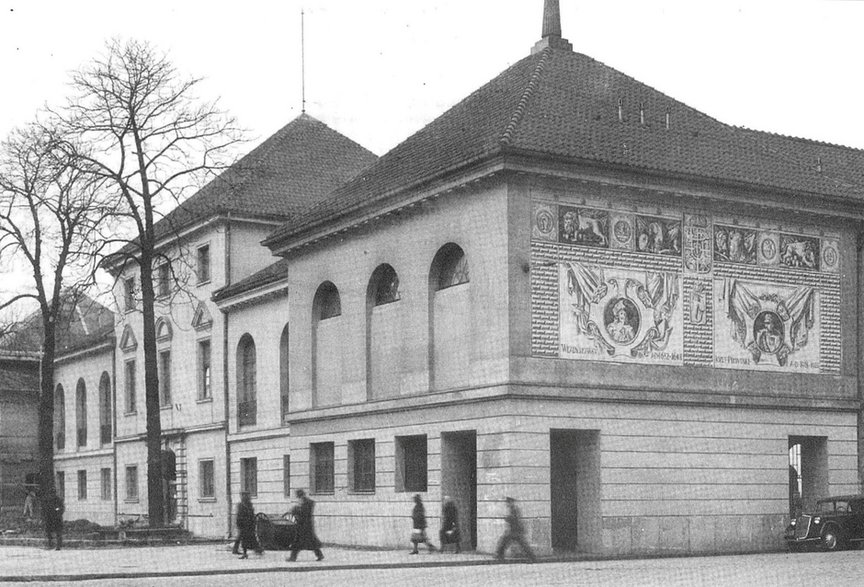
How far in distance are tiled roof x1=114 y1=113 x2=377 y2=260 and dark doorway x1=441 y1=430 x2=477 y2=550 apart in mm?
18254

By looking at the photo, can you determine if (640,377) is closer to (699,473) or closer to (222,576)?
(699,473)

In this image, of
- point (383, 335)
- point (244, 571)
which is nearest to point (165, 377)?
point (383, 335)

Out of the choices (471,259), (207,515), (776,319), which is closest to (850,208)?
(776,319)

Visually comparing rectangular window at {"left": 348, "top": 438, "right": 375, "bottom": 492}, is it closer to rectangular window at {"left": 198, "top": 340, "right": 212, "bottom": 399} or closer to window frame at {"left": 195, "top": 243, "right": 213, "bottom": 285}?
rectangular window at {"left": 198, "top": 340, "right": 212, "bottom": 399}

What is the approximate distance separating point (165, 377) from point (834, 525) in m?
30.0

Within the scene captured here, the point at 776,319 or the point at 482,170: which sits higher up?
the point at 482,170

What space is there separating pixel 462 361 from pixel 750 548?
8625 millimetres

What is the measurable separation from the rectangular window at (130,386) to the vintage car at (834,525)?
112 ft

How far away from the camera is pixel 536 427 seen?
3119cm

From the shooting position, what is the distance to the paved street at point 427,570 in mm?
23719

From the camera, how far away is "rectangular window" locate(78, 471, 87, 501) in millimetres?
64750

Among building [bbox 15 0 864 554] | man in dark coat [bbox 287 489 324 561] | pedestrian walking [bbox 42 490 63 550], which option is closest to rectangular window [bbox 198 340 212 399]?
building [bbox 15 0 864 554]

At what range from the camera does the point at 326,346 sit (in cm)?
3938

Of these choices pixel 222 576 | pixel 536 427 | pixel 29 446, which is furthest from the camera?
pixel 29 446
